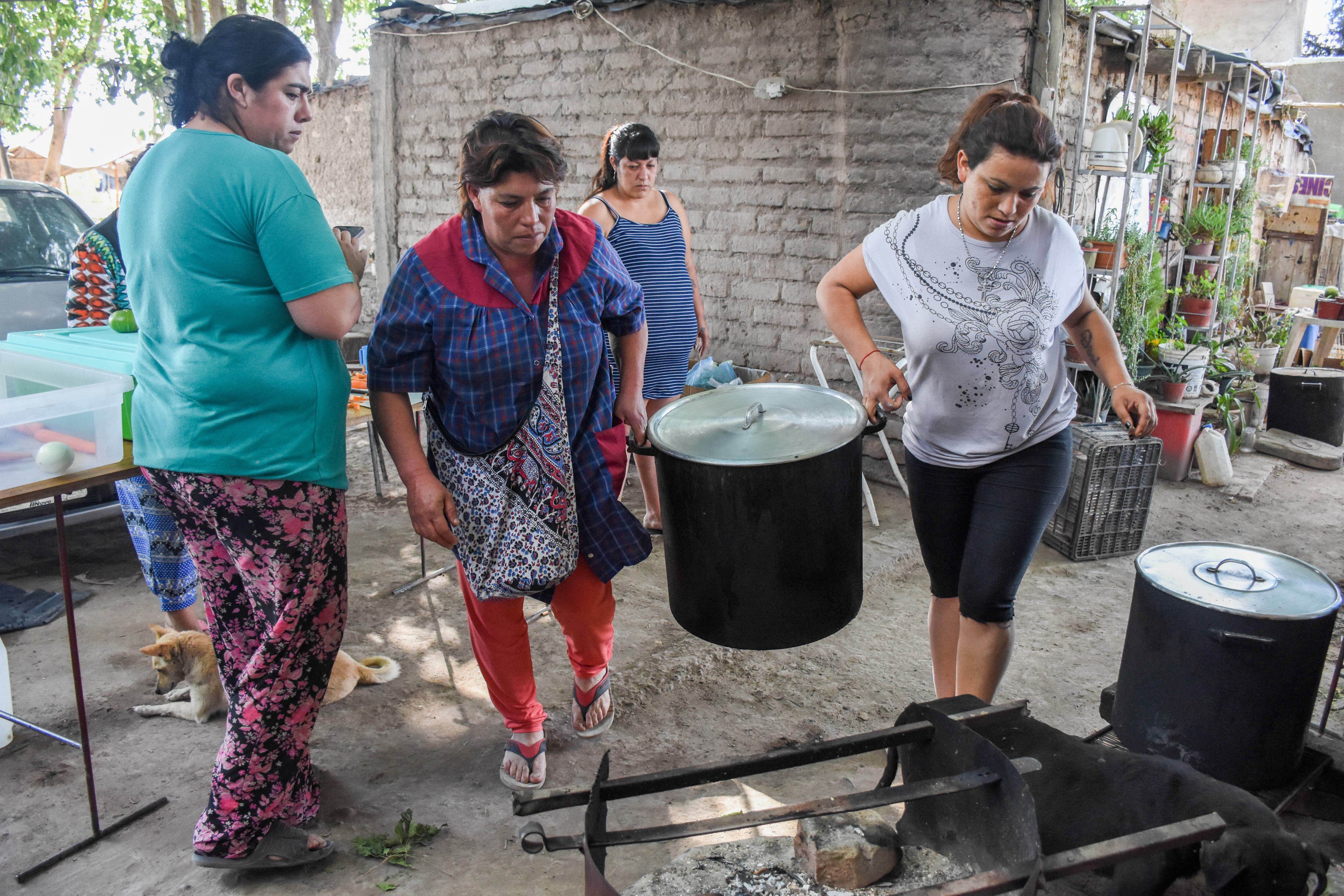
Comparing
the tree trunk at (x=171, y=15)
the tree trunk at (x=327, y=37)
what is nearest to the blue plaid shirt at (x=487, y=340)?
the tree trunk at (x=171, y=15)

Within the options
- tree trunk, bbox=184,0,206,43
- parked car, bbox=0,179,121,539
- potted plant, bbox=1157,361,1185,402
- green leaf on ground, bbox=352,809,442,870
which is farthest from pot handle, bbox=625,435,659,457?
tree trunk, bbox=184,0,206,43

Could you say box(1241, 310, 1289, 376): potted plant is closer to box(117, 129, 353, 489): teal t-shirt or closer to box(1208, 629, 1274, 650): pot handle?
box(1208, 629, 1274, 650): pot handle

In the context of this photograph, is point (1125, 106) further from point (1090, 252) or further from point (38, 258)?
point (38, 258)

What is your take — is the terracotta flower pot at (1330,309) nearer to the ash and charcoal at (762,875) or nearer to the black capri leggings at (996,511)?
the black capri leggings at (996,511)

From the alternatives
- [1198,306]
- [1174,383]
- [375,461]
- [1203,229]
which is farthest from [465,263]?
[1203,229]

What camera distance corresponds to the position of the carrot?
221 cm

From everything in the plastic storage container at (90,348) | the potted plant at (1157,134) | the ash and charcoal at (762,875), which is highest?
the potted plant at (1157,134)

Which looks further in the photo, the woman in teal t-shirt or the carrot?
the carrot

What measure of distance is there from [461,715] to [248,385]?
5.14 feet

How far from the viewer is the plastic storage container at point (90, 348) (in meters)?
2.41

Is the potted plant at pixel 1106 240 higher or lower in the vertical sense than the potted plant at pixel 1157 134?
lower

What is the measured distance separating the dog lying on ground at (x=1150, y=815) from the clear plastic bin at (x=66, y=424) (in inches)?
85.1

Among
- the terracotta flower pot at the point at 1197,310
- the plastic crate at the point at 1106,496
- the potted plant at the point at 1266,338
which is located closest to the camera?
the plastic crate at the point at 1106,496

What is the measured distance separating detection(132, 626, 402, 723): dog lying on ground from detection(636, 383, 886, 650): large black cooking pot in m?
1.41
